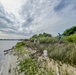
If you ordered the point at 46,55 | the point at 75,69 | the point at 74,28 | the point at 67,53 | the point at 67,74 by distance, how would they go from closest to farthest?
the point at 67,74, the point at 75,69, the point at 67,53, the point at 46,55, the point at 74,28

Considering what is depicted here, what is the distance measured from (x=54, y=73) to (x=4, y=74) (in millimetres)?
3256

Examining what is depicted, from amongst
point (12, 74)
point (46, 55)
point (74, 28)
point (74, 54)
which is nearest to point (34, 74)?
point (12, 74)

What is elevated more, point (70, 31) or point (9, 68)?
point (70, 31)

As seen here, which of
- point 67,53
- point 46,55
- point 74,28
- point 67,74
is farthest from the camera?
point 74,28

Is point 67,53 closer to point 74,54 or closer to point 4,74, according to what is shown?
point 74,54

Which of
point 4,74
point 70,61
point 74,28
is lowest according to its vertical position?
point 4,74

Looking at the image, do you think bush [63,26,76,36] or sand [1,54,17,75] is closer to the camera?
sand [1,54,17,75]

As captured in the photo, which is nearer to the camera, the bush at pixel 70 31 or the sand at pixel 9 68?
the sand at pixel 9 68

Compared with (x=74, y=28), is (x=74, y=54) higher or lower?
lower

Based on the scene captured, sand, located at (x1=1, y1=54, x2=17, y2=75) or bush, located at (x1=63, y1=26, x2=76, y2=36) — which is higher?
bush, located at (x1=63, y1=26, x2=76, y2=36)

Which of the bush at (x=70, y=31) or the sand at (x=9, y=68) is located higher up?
the bush at (x=70, y=31)

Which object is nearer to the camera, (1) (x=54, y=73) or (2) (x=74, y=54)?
(1) (x=54, y=73)

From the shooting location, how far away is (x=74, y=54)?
7867mm

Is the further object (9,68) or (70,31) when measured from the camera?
(70,31)
